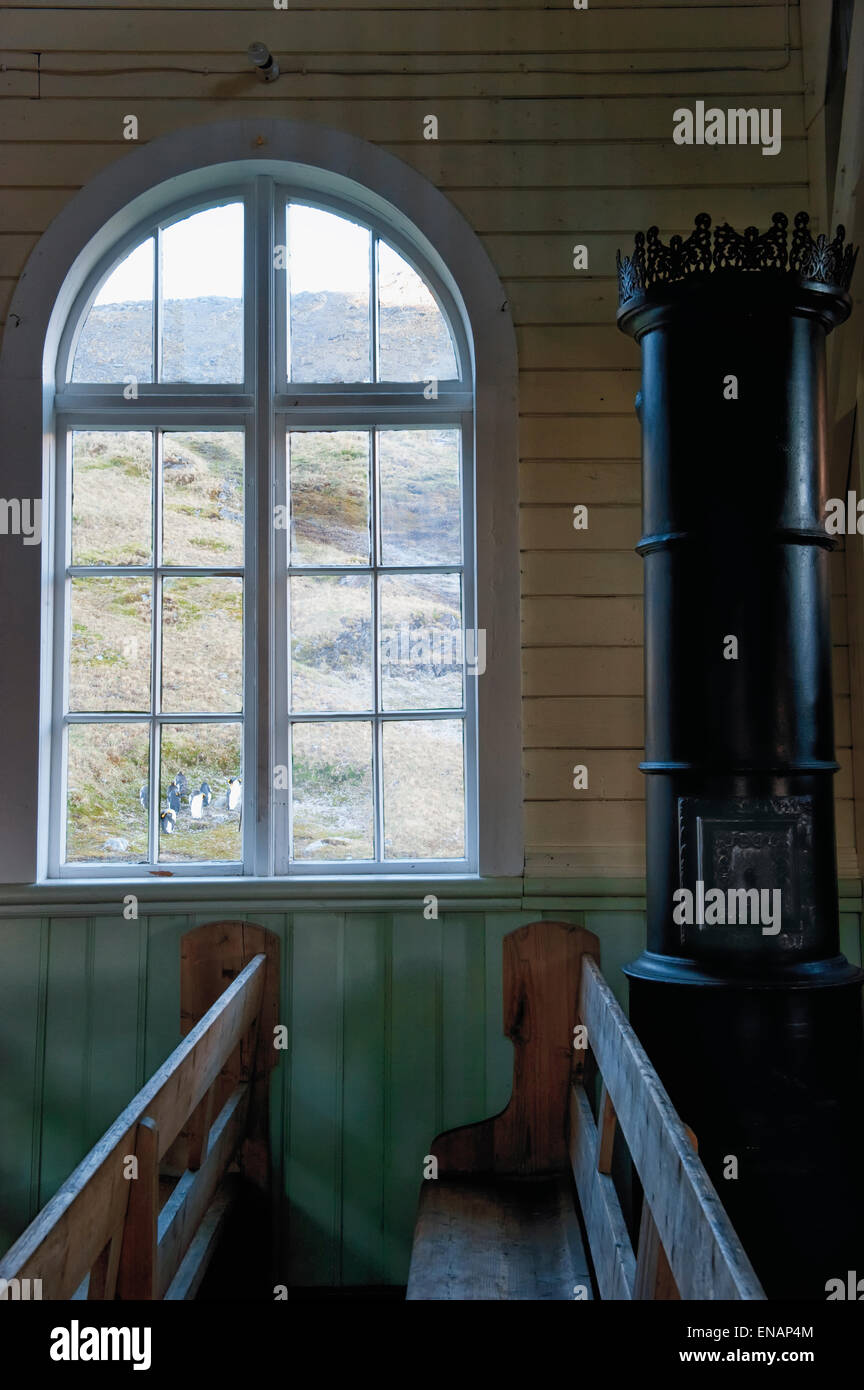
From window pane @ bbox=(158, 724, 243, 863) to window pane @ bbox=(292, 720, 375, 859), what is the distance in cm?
17

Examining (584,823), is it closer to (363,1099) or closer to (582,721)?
Answer: (582,721)

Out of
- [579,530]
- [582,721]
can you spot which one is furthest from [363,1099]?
[579,530]

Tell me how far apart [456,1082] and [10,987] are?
1245 millimetres

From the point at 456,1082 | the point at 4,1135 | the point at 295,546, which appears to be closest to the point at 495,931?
the point at 456,1082

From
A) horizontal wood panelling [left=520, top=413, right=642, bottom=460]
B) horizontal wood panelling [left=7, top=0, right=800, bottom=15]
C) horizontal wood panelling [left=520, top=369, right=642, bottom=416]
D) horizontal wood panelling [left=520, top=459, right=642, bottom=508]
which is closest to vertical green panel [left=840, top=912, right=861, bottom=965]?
horizontal wood panelling [left=520, top=459, right=642, bottom=508]

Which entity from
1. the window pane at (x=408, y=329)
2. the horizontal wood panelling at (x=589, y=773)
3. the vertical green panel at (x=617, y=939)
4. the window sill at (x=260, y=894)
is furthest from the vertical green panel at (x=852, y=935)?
the window pane at (x=408, y=329)

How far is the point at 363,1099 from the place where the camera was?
2.88m

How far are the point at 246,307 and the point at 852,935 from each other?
2.49 meters

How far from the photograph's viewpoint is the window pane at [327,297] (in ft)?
10.4

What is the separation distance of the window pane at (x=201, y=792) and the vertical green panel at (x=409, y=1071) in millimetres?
560

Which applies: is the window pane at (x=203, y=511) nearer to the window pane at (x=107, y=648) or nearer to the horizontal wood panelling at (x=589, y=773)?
the window pane at (x=107, y=648)

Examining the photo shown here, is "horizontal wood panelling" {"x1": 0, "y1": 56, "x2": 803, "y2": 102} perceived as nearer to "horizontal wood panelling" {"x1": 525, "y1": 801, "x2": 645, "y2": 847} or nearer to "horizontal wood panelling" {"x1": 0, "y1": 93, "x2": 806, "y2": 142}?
"horizontal wood panelling" {"x1": 0, "y1": 93, "x2": 806, "y2": 142}

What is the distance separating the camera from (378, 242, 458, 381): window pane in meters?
3.15
